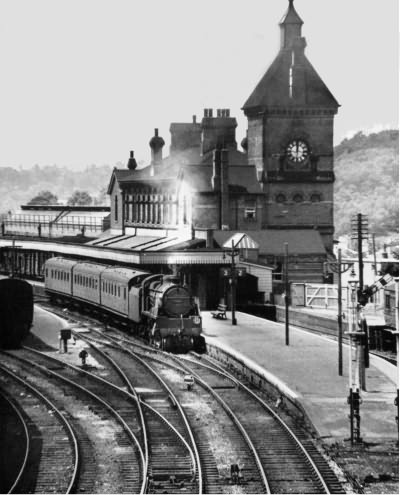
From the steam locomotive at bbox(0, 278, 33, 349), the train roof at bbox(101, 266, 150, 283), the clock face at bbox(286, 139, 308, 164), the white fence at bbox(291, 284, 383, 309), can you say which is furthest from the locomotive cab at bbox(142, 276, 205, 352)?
the white fence at bbox(291, 284, 383, 309)

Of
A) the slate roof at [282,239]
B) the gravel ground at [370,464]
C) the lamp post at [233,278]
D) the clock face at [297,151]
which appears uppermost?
the clock face at [297,151]

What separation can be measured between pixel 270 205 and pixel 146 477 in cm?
1341

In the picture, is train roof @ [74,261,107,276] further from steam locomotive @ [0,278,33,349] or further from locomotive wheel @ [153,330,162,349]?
steam locomotive @ [0,278,33,349]

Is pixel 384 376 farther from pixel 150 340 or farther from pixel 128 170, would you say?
pixel 128 170

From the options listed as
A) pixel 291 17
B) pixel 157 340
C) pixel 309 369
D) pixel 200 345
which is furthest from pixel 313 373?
pixel 291 17

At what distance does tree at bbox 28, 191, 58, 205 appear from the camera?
26.4 meters

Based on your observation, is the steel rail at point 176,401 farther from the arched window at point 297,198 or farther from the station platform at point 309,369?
the arched window at point 297,198

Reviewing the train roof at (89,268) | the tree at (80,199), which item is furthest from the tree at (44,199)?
the train roof at (89,268)

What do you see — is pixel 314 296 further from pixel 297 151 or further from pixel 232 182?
pixel 297 151

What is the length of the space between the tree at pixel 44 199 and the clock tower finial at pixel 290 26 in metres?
8.09

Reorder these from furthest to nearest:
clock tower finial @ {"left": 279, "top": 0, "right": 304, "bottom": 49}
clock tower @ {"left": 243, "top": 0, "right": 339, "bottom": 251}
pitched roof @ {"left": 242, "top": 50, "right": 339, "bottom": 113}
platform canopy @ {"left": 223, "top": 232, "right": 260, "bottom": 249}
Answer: platform canopy @ {"left": 223, "top": 232, "right": 260, "bottom": 249}, clock tower @ {"left": 243, "top": 0, "right": 339, "bottom": 251}, pitched roof @ {"left": 242, "top": 50, "right": 339, "bottom": 113}, clock tower finial @ {"left": 279, "top": 0, "right": 304, "bottom": 49}

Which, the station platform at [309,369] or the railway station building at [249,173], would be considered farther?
the station platform at [309,369]

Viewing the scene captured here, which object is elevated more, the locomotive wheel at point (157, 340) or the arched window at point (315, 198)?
the arched window at point (315, 198)

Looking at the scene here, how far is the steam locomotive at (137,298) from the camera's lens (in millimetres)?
30750
